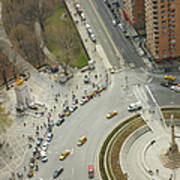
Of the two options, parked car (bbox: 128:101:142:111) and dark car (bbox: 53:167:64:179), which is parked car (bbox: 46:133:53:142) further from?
parked car (bbox: 128:101:142:111)

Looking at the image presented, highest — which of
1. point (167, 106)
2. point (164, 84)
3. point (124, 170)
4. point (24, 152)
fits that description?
point (164, 84)

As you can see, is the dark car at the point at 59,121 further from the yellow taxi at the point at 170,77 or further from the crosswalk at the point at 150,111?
the yellow taxi at the point at 170,77

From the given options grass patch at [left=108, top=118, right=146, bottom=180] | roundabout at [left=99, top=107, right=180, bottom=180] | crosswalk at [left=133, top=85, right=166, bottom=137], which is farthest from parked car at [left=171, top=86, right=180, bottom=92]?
grass patch at [left=108, top=118, right=146, bottom=180]

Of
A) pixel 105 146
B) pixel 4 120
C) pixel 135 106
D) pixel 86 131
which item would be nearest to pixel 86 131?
pixel 86 131

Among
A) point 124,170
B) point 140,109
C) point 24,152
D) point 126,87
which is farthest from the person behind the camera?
point 126,87

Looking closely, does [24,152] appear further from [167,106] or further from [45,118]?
[167,106]

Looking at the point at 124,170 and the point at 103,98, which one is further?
the point at 103,98

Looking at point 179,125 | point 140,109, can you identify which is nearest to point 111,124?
point 140,109

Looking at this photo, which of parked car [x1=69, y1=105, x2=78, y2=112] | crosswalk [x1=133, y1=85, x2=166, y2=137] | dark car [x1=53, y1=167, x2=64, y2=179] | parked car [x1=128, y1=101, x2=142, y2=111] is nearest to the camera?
dark car [x1=53, y1=167, x2=64, y2=179]
